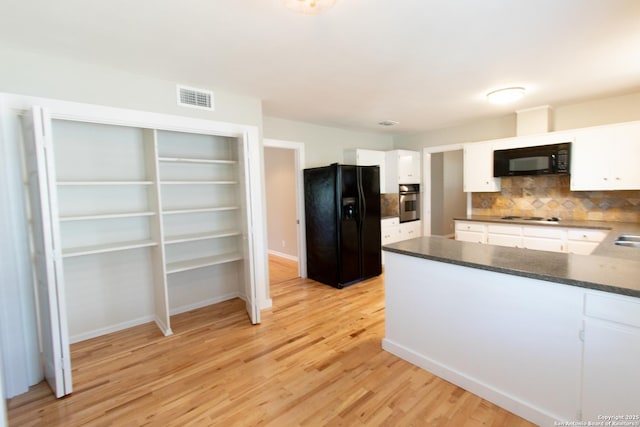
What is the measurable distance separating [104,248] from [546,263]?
3.50 meters

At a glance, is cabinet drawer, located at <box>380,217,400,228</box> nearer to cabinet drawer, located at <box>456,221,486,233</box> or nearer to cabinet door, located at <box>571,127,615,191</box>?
cabinet drawer, located at <box>456,221,486,233</box>

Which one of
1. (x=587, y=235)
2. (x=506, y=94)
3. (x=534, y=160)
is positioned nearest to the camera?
(x=506, y=94)

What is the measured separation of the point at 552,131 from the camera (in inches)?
163

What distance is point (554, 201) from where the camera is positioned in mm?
4254

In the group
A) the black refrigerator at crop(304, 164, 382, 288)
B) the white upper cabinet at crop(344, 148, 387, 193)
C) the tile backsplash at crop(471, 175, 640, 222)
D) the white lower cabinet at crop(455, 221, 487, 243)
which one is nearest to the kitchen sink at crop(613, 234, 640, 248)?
the tile backsplash at crop(471, 175, 640, 222)

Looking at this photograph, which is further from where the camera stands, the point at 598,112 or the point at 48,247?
the point at 598,112

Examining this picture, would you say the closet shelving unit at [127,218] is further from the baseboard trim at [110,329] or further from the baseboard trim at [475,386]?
the baseboard trim at [475,386]

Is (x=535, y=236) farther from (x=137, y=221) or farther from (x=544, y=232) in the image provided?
(x=137, y=221)

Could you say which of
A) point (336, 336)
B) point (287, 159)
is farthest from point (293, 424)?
point (287, 159)

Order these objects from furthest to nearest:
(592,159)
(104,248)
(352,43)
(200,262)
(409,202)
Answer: (409,202), (592,159), (200,262), (104,248), (352,43)

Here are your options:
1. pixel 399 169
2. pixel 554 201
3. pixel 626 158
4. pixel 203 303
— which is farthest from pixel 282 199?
pixel 626 158

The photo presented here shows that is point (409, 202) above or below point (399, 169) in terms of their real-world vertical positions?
below

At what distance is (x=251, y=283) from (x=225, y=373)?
951mm

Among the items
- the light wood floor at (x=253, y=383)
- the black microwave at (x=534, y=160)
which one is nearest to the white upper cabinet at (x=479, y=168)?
the black microwave at (x=534, y=160)
